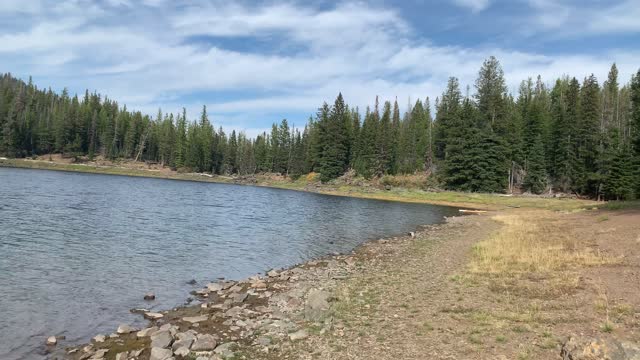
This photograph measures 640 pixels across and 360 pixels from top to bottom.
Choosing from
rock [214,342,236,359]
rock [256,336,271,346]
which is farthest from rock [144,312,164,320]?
rock [256,336,271,346]

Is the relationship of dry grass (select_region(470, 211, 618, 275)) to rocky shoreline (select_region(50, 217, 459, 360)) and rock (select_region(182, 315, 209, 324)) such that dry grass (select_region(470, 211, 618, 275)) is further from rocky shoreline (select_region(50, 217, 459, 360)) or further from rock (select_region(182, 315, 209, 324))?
rock (select_region(182, 315, 209, 324))

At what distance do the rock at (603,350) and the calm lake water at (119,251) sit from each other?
14.9m

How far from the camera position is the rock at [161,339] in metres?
14.5

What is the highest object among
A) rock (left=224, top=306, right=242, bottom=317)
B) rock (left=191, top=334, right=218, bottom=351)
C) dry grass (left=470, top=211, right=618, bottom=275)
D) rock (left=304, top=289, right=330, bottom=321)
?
dry grass (left=470, top=211, right=618, bottom=275)

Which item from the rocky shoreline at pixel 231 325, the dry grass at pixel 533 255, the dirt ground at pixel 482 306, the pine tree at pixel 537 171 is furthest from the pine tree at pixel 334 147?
the rocky shoreline at pixel 231 325

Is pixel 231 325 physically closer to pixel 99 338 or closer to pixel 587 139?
pixel 99 338

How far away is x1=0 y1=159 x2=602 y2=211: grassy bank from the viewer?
80188mm

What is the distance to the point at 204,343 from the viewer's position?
47.1 ft

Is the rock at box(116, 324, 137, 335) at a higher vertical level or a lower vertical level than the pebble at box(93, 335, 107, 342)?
higher

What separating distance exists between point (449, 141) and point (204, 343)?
4092 inches

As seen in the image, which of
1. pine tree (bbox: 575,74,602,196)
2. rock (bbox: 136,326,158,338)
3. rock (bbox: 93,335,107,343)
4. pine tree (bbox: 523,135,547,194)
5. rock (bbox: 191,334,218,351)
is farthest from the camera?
pine tree (bbox: 523,135,547,194)

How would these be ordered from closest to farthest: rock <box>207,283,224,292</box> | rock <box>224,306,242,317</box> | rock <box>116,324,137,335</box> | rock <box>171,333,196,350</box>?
rock <box>171,333,196,350</box>, rock <box>116,324,137,335</box>, rock <box>224,306,242,317</box>, rock <box>207,283,224,292</box>

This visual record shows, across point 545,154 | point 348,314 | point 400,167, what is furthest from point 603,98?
point 348,314

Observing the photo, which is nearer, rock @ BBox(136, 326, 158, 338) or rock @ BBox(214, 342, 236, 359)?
rock @ BBox(214, 342, 236, 359)
